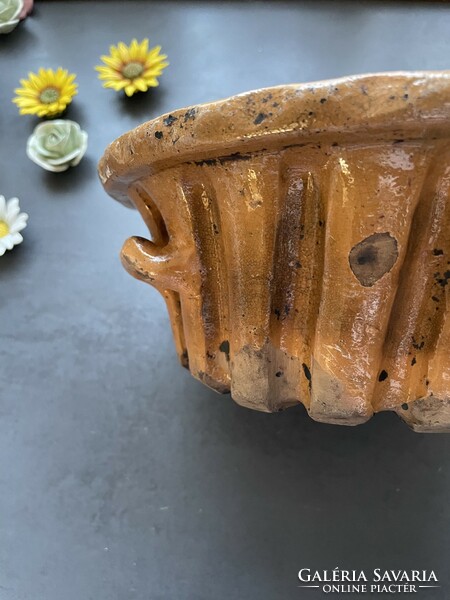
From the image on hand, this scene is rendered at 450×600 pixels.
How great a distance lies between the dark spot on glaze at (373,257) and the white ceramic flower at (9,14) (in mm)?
814

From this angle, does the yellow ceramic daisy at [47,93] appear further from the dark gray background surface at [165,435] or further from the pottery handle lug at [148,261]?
the pottery handle lug at [148,261]

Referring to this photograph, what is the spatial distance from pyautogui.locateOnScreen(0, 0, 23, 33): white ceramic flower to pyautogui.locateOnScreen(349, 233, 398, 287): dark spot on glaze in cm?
81

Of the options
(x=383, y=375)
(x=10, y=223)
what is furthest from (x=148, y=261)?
(x=10, y=223)

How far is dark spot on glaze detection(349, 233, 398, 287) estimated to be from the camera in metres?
0.42

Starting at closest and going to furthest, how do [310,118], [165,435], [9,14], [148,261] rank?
1. [310,118]
2. [148,261]
3. [165,435]
4. [9,14]

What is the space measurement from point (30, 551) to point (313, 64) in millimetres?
757

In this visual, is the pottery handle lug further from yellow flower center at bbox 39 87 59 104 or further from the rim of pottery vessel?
yellow flower center at bbox 39 87 59 104

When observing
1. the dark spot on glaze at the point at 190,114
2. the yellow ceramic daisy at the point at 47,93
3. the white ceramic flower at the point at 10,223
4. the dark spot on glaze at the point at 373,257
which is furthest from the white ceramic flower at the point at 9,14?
the dark spot on glaze at the point at 373,257

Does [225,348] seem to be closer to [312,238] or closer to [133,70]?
[312,238]

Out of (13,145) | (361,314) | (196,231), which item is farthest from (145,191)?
(13,145)

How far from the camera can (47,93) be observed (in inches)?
36.6

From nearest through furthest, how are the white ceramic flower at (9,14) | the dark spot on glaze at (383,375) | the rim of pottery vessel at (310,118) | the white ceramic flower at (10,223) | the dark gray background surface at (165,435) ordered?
1. the rim of pottery vessel at (310,118)
2. the dark spot on glaze at (383,375)
3. the dark gray background surface at (165,435)
4. the white ceramic flower at (10,223)
5. the white ceramic flower at (9,14)

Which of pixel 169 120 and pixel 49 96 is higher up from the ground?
pixel 49 96

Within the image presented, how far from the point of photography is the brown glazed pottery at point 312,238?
39 centimetres
